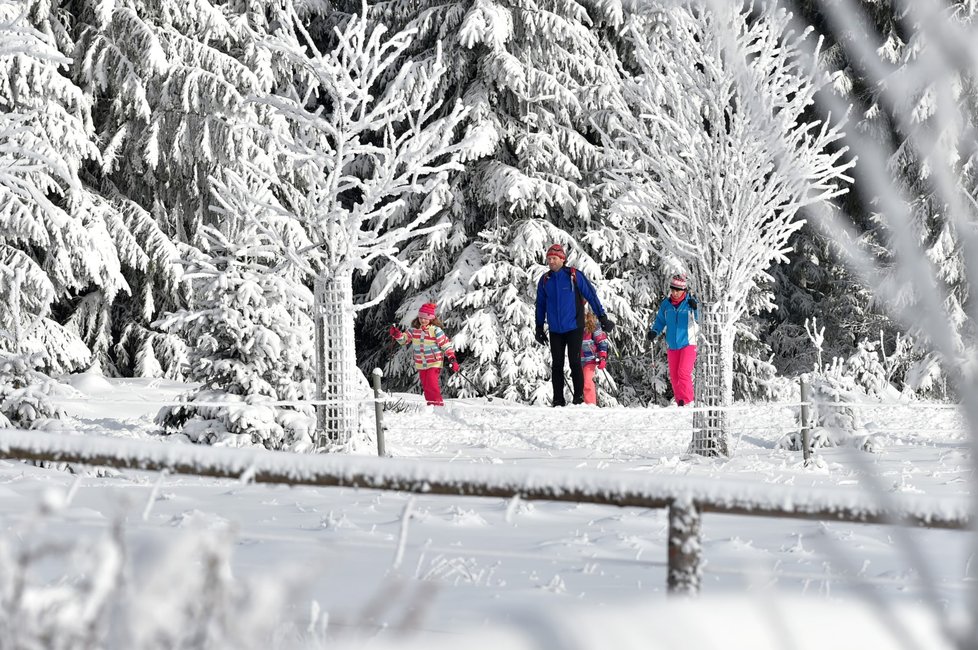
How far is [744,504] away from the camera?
3.05 metres

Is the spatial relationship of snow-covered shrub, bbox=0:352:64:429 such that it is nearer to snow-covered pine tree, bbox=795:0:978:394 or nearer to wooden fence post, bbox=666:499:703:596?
wooden fence post, bbox=666:499:703:596

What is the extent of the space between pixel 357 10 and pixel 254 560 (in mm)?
17528

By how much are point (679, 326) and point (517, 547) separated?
7432 millimetres

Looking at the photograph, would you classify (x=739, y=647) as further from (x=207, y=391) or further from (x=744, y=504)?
(x=207, y=391)

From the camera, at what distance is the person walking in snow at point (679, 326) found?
1233 centimetres

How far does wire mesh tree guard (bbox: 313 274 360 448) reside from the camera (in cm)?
980

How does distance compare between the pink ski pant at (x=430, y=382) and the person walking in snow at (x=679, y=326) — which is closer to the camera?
the person walking in snow at (x=679, y=326)

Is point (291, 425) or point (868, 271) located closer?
point (868, 271)

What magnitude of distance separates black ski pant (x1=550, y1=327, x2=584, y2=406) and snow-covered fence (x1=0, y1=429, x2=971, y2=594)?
8.85 metres

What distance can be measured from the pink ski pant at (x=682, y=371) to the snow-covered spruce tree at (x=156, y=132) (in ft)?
24.6

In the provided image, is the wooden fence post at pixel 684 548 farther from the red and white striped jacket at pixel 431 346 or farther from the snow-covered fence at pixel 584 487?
the red and white striped jacket at pixel 431 346

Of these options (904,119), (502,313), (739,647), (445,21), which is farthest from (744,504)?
(445,21)

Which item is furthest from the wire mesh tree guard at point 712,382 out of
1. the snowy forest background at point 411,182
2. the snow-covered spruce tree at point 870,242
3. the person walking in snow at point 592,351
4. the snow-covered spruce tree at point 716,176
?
the snow-covered spruce tree at point 870,242

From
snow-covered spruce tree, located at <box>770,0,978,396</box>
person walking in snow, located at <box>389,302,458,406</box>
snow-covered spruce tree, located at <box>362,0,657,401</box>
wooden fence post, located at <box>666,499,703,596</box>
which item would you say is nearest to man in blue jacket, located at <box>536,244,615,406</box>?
person walking in snow, located at <box>389,302,458,406</box>
